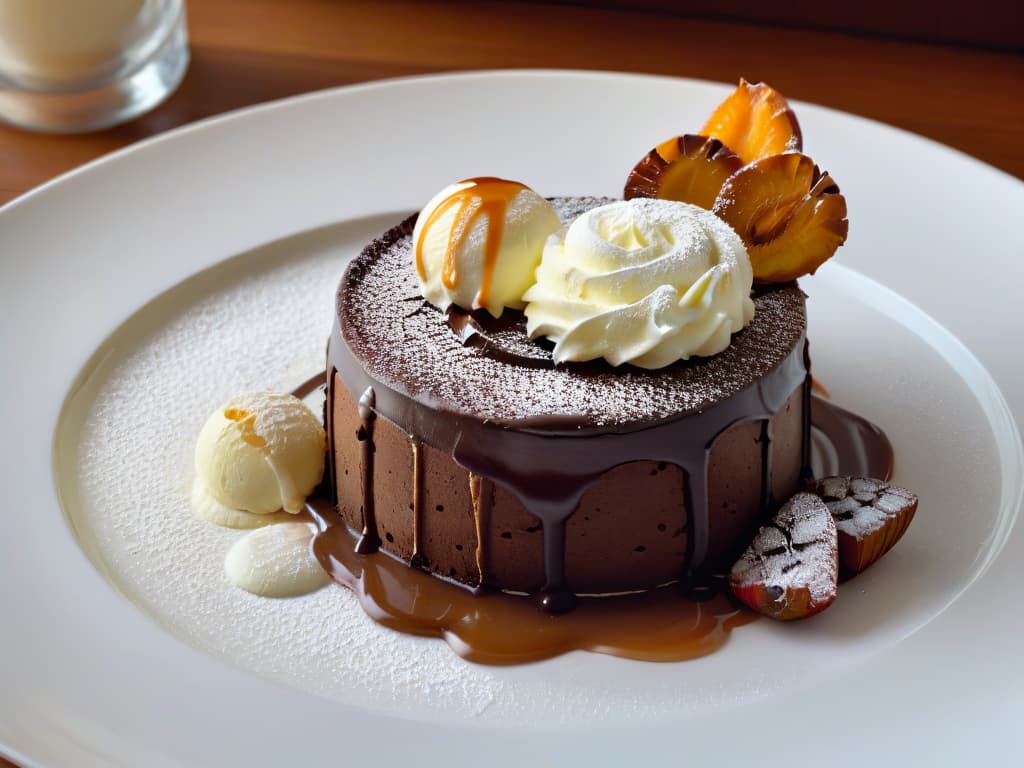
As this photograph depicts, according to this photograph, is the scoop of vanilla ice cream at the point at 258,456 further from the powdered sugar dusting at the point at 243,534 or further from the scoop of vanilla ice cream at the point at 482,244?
the scoop of vanilla ice cream at the point at 482,244

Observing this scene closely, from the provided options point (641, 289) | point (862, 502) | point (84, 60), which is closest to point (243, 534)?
point (641, 289)

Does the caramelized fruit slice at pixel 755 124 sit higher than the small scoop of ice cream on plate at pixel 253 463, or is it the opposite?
the caramelized fruit slice at pixel 755 124

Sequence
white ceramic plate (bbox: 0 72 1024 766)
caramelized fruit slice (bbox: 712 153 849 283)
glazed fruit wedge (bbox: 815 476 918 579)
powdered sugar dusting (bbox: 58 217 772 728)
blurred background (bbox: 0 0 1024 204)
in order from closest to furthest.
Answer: white ceramic plate (bbox: 0 72 1024 766) < powdered sugar dusting (bbox: 58 217 772 728) < glazed fruit wedge (bbox: 815 476 918 579) < caramelized fruit slice (bbox: 712 153 849 283) < blurred background (bbox: 0 0 1024 204)

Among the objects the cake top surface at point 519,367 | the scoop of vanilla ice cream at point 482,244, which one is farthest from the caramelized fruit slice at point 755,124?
the scoop of vanilla ice cream at point 482,244

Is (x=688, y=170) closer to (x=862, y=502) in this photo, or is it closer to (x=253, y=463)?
(x=862, y=502)


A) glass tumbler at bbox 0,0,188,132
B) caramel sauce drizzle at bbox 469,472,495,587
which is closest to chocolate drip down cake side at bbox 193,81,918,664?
caramel sauce drizzle at bbox 469,472,495,587

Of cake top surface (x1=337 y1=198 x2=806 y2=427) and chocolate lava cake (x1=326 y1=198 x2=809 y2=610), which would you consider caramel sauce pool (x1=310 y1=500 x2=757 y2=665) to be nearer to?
chocolate lava cake (x1=326 y1=198 x2=809 y2=610)
